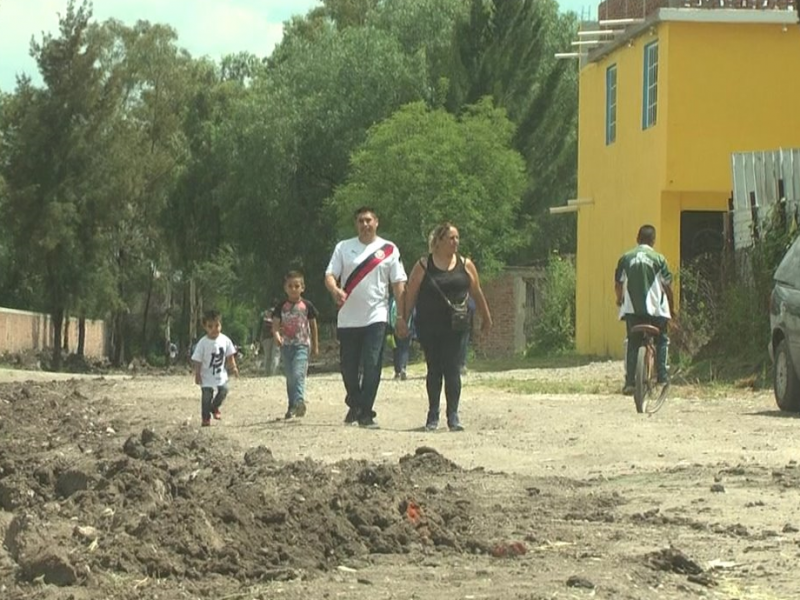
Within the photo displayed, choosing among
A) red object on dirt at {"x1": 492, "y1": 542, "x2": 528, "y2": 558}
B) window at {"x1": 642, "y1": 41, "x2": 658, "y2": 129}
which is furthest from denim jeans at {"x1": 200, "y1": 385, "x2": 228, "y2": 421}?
window at {"x1": 642, "y1": 41, "x2": 658, "y2": 129}

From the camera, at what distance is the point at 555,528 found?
29.0ft

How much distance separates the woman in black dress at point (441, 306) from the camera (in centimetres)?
1472

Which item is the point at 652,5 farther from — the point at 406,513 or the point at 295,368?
the point at 406,513

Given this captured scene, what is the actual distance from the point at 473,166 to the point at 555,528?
1270 inches

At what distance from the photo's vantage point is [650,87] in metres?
31.0

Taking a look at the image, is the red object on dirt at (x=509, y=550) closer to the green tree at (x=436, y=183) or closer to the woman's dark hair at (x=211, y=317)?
the woman's dark hair at (x=211, y=317)

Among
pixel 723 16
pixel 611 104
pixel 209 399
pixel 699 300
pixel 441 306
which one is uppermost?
pixel 723 16

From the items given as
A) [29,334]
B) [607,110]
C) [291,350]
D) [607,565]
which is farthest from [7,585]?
[29,334]

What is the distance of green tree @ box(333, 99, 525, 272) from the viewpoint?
38.4 metres

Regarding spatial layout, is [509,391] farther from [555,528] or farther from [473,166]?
[473,166]

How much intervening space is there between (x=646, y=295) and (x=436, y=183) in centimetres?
2183

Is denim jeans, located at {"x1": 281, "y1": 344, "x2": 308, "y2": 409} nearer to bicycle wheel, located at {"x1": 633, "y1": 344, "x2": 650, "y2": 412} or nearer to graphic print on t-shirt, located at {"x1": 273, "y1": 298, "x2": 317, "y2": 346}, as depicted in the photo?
graphic print on t-shirt, located at {"x1": 273, "y1": 298, "x2": 317, "y2": 346}

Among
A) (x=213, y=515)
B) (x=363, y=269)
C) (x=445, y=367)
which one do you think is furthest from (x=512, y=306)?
(x=213, y=515)

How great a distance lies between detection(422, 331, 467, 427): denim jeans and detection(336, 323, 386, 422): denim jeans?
0.56 metres
